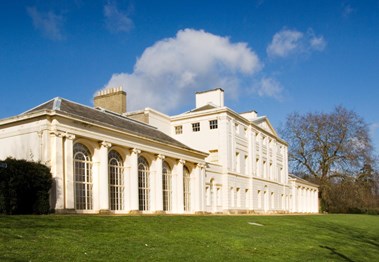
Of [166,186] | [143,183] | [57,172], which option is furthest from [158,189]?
[57,172]

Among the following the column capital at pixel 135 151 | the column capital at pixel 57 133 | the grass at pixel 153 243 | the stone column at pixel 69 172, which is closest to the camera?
the grass at pixel 153 243

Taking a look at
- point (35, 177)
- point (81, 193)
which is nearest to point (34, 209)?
point (35, 177)

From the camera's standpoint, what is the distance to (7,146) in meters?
24.8

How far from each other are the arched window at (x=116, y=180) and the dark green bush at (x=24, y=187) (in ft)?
20.0

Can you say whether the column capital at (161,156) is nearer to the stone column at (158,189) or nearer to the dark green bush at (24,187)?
the stone column at (158,189)

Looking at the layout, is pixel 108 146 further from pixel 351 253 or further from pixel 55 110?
pixel 351 253

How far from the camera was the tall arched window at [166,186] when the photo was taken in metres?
33.3

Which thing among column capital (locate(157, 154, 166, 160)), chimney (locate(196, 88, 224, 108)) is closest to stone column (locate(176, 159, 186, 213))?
column capital (locate(157, 154, 166, 160))

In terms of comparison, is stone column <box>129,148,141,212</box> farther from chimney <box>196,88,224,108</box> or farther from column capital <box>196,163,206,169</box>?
chimney <box>196,88,224,108</box>

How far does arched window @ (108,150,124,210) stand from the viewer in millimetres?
27891

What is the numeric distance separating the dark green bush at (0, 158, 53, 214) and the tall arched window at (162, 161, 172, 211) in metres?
12.2

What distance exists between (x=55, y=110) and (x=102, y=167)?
4853 mm

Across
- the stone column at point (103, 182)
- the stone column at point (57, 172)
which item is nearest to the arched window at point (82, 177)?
the stone column at point (103, 182)

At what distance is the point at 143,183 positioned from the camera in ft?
102
